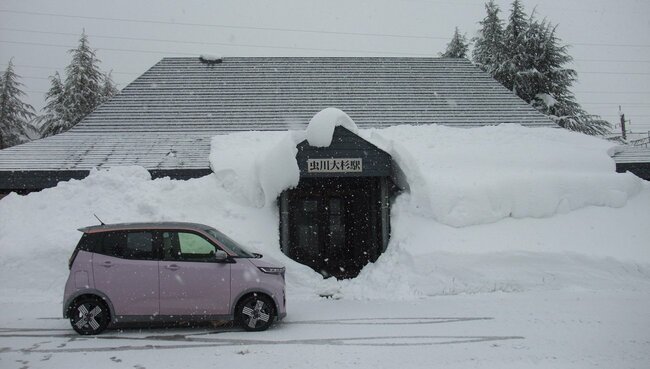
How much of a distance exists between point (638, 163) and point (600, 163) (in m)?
1.56

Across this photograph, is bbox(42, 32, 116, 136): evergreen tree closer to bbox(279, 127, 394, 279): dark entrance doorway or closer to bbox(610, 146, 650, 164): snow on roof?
bbox(279, 127, 394, 279): dark entrance doorway

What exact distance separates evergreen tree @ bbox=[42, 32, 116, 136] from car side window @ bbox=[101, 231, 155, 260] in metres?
29.8

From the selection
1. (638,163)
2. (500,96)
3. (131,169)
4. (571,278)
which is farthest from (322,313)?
(500,96)

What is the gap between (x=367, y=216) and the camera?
16.6m

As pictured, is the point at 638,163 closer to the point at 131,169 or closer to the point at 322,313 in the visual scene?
the point at 322,313

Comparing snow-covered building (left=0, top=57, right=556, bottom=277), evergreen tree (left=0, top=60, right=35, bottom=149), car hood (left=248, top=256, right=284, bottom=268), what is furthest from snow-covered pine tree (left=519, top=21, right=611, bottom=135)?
evergreen tree (left=0, top=60, right=35, bottom=149)

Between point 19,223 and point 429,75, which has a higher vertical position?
point 429,75

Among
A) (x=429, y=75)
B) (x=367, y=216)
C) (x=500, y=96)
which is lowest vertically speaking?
(x=367, y=216)

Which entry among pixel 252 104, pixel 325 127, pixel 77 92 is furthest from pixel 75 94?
pixel 325 127

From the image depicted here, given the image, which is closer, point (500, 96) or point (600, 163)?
point (600, 163)

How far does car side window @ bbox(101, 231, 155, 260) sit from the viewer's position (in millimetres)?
8234

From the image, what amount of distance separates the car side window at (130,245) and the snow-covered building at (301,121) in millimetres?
5101

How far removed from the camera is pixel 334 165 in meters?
12.8

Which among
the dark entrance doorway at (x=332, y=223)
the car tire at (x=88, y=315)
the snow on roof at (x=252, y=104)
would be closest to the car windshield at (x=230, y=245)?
the car tire at (x=88, y=315)
